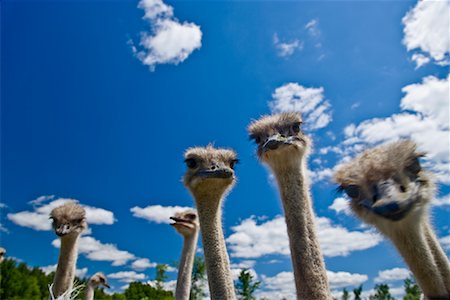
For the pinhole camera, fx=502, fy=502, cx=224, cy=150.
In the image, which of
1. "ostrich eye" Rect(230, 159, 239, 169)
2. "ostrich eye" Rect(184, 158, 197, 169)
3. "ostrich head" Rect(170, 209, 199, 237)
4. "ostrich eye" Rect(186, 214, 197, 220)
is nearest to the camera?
"ostrich eye" Rect(184, 158, 197, 169)

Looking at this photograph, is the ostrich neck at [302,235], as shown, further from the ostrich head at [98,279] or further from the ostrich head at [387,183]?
the ostrich head at [98,279]

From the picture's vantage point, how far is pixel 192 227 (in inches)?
293

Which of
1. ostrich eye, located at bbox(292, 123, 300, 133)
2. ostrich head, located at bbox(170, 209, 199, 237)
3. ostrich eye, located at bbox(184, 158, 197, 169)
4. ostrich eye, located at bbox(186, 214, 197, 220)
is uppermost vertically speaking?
ostrich eye, located at bbox(186, 214, 197, 220)

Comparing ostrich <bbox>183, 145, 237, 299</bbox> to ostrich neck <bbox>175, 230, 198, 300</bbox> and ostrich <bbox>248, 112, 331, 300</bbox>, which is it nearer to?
ostrich <bbox>248, 112, 331, 300</bbox>

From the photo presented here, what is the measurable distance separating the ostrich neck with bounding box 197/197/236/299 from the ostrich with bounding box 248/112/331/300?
769mm

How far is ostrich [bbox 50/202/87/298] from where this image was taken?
655 centimetres

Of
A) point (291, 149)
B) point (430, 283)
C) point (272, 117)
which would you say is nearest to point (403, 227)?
point (430, 283)

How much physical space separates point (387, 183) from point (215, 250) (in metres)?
2.26

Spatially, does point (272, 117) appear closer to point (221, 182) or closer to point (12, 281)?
point (221, 182)

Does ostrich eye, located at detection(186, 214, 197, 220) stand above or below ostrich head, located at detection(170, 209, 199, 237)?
above

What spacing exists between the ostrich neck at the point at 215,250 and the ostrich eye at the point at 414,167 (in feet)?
6.67

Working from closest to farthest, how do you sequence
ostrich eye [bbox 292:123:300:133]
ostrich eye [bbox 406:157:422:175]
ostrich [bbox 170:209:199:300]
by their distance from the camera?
ostrich eye [bbox 406:157:422:175] < ostrich eye [bbox 292:123:300:133] < ostrich [bbox 170:209:199:300]

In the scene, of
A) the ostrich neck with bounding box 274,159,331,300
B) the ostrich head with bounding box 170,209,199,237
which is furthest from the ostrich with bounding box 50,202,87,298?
the ostrich neck with bounding box 274,159,331,300

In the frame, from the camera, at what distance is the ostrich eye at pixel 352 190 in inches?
116
